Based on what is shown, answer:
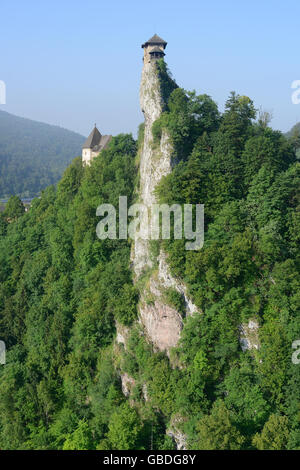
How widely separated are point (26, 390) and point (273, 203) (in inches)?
1093

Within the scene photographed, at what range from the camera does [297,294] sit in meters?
28.9

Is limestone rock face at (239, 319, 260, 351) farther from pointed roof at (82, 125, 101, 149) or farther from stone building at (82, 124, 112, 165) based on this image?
pointed roof at (82, 125, 101, 149)

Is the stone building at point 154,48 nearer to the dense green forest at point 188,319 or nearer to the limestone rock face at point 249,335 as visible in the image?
the dense green forest at point 188,319

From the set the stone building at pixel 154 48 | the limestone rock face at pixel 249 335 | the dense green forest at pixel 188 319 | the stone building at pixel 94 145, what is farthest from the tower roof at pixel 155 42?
the limestone rock face at pixel 249 335

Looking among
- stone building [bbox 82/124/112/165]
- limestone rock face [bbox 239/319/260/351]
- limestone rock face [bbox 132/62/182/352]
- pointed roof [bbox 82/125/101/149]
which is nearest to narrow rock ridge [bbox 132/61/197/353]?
limestone rock face [bbox 132/62/182/352]

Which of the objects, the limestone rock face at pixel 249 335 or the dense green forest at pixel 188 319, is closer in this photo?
the dense green forest at pixel 188 319

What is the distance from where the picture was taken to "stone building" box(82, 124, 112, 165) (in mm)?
56547

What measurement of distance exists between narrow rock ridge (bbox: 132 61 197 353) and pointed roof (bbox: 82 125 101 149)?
18.3 metres

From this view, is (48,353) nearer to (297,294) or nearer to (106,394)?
(106,394)

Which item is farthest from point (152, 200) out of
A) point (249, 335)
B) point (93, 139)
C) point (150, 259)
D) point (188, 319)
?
point (93, 139)

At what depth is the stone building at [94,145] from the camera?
56.5 m

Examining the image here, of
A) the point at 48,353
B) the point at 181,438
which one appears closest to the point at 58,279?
the point at 48,353

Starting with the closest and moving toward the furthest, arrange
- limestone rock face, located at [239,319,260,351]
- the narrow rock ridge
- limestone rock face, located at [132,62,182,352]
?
1. limestone rock face, located at [239,319,260,351]
2. the narrow rock ridge
3. limestone rock face, located at [132,62,182,352]

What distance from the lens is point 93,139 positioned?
2285 inches
